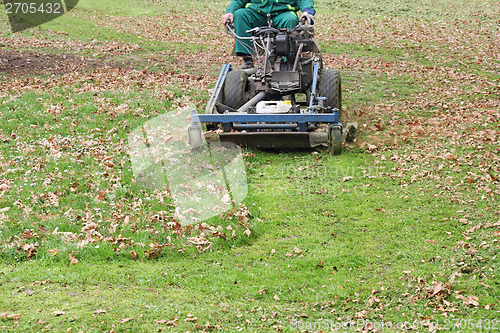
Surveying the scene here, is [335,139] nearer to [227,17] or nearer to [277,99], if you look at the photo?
[277,99]

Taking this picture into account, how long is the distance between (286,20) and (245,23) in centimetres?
71

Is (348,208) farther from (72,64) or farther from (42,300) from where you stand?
(72,64)

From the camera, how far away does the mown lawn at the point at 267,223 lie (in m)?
4.68

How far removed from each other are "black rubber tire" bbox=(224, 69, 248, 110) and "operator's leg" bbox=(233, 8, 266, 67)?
0.88 metres

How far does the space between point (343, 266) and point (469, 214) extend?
1.73 metres

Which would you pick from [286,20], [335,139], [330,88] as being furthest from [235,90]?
[335,139]

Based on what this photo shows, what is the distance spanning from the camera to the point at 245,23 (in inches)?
392

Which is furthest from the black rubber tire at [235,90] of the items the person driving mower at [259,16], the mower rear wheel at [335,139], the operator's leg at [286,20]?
the mower rear wheel at [335,139]

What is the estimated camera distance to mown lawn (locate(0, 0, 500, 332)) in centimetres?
468

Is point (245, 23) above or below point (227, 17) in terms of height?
below

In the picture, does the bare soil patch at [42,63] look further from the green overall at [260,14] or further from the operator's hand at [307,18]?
the operator's hand at [307,18]

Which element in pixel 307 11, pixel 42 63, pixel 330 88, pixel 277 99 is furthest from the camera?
pixel 42 63

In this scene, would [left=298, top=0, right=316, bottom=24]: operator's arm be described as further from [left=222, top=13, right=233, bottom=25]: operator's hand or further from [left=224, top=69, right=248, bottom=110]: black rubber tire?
[left=224, top=69, right=248, bottom=110]: black rubber tire

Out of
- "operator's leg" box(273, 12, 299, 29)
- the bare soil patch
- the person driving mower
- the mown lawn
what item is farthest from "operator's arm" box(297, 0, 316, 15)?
the bare soil patch
